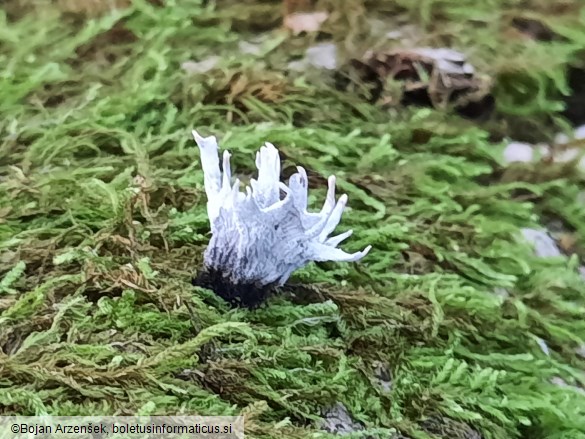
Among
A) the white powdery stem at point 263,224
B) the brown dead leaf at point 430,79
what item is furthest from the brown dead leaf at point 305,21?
the white powdery stem at point 263,224

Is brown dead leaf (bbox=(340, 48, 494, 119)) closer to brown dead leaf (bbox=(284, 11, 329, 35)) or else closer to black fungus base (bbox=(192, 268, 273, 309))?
brown dead leaf (bbox=(284, 11, 329, 35))

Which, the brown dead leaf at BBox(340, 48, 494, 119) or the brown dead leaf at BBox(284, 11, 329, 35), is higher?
the brown dead leaf at BBox(284, 11, 329, 35)

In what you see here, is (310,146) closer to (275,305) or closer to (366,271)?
(366,271)

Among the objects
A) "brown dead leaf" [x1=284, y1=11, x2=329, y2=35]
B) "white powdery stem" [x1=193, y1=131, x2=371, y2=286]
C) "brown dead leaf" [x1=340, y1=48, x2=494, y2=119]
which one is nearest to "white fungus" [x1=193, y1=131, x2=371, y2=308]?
"white powdery stem" [x1=193, y1=131, x2=371, y2=286]

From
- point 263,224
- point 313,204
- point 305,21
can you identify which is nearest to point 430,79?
point 305,21

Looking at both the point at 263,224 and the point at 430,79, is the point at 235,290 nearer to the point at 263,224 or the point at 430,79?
the point at 263,224
